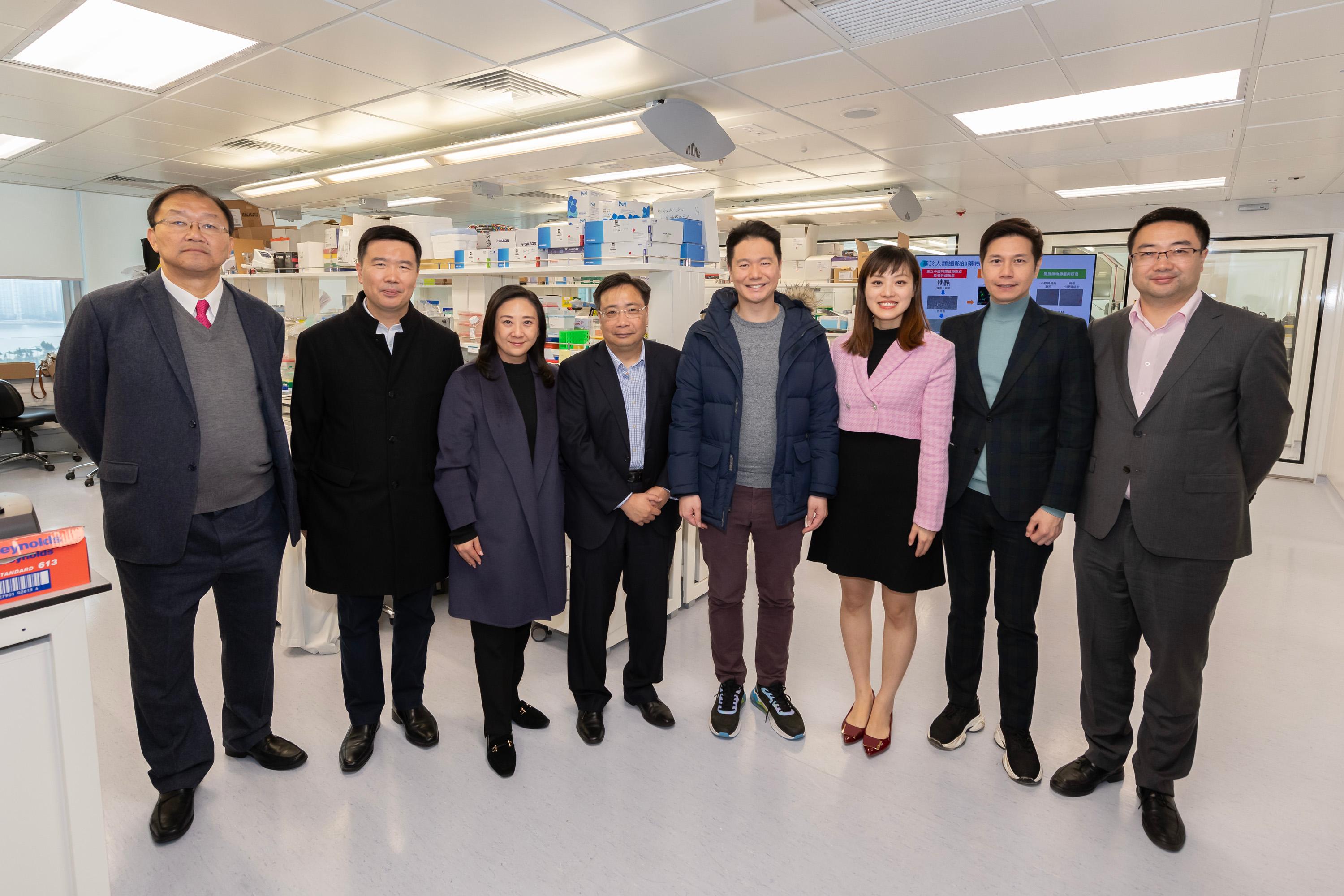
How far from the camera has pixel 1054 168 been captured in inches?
252

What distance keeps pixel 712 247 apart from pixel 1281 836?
10.7ft

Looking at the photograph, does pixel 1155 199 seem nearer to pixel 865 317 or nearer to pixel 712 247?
pixel 712 247

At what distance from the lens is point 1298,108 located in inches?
177

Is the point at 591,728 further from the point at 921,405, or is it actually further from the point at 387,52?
the point at 387,52

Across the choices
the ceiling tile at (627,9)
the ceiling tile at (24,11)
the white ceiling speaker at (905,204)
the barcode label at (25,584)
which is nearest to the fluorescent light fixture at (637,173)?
the white ceiling speaker at (905,204)

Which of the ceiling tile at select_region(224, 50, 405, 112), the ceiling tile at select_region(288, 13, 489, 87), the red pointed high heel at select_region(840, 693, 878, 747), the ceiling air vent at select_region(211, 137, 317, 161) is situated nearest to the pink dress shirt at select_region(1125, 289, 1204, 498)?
the red pointed high heel at select_region(840, 693, 878, 747)

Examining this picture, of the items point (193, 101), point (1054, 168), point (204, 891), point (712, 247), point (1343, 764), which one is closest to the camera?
point (204, 891)

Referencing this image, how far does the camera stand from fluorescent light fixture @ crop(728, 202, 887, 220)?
809 centimetres

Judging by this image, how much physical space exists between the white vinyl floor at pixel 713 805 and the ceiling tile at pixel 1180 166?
4.35m

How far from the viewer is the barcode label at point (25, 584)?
141cm

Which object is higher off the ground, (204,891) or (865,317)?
(865,317)

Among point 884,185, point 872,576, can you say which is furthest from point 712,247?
point 884,185

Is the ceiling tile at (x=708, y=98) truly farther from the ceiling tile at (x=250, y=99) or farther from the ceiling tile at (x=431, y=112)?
the ceiling tile at (x=250, y=99)

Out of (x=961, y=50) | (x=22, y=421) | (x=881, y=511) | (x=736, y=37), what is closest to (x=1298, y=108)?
(x=961, y=50)
